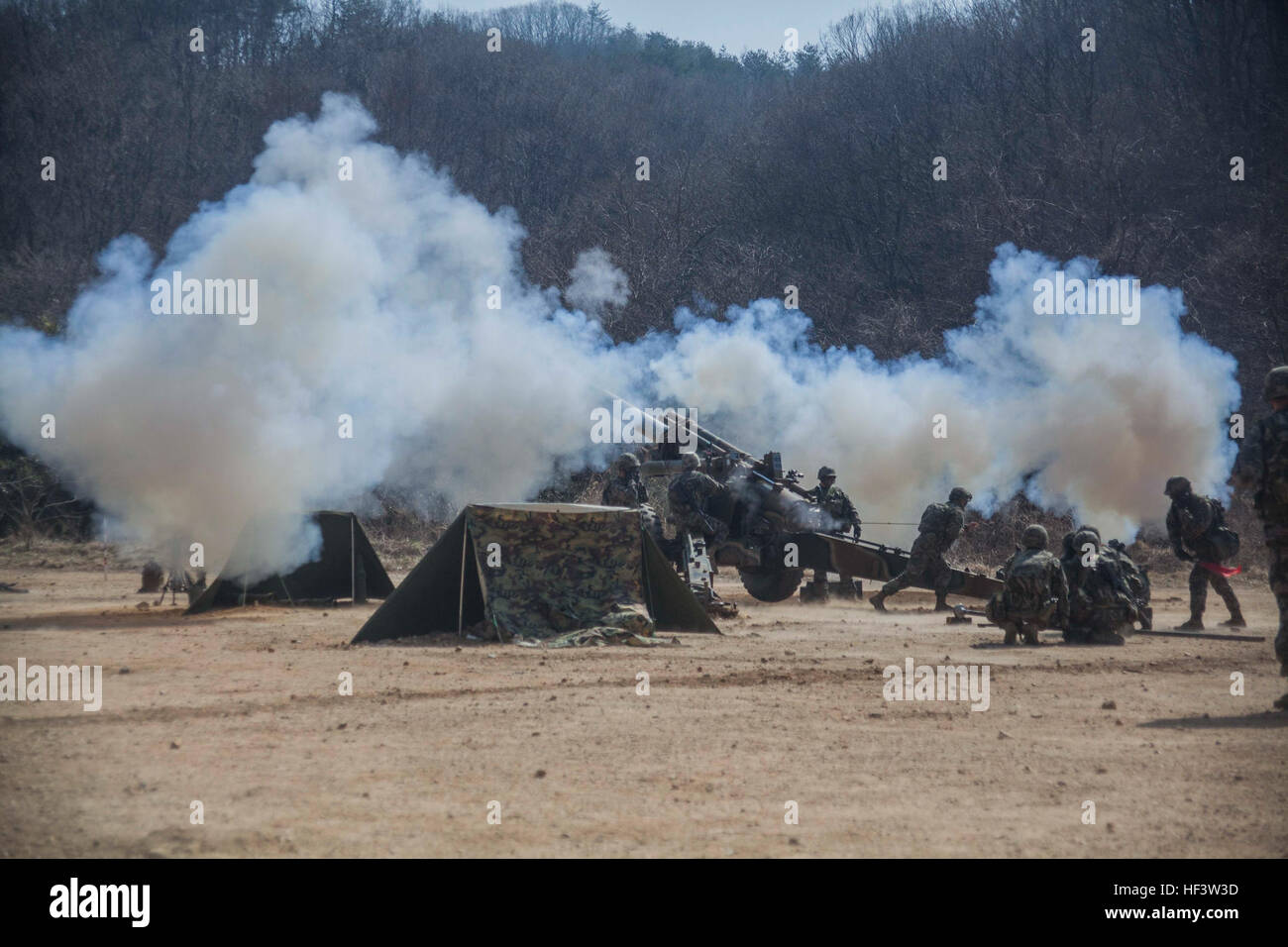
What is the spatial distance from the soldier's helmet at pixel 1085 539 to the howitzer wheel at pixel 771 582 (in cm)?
550

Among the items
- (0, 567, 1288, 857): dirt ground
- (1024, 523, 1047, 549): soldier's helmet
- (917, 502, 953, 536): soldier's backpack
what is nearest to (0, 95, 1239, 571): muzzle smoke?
(0, 567, 1288, 857): dirt ground

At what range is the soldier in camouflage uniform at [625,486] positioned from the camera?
55.4 ft

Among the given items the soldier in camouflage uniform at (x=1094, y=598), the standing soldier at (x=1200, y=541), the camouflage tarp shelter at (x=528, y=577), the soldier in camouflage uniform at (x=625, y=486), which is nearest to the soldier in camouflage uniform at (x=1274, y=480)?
the soldier in camouflage uniform at (x=1094, y=598)

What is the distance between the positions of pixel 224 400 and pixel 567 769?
9.06m

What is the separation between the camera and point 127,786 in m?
6.71

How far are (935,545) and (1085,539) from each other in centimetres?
287

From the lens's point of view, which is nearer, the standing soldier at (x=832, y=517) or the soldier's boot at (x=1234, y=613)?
the soldier's boot at (x=1234, y=613)

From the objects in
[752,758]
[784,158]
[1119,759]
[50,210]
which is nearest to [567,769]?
[752,758]

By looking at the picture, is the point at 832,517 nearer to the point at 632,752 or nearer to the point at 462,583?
the point at 462,583

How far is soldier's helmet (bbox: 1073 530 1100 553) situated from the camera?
13258 mm

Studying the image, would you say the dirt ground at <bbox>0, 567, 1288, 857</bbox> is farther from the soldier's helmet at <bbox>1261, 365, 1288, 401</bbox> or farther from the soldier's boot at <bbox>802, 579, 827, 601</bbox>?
the soldier's boot at <bbox>802, 579, 827, 601</bbox>

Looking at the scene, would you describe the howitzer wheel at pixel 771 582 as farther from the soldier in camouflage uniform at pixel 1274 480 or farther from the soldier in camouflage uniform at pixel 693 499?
the soldier in camouflage uniform at pixel 1274 480
